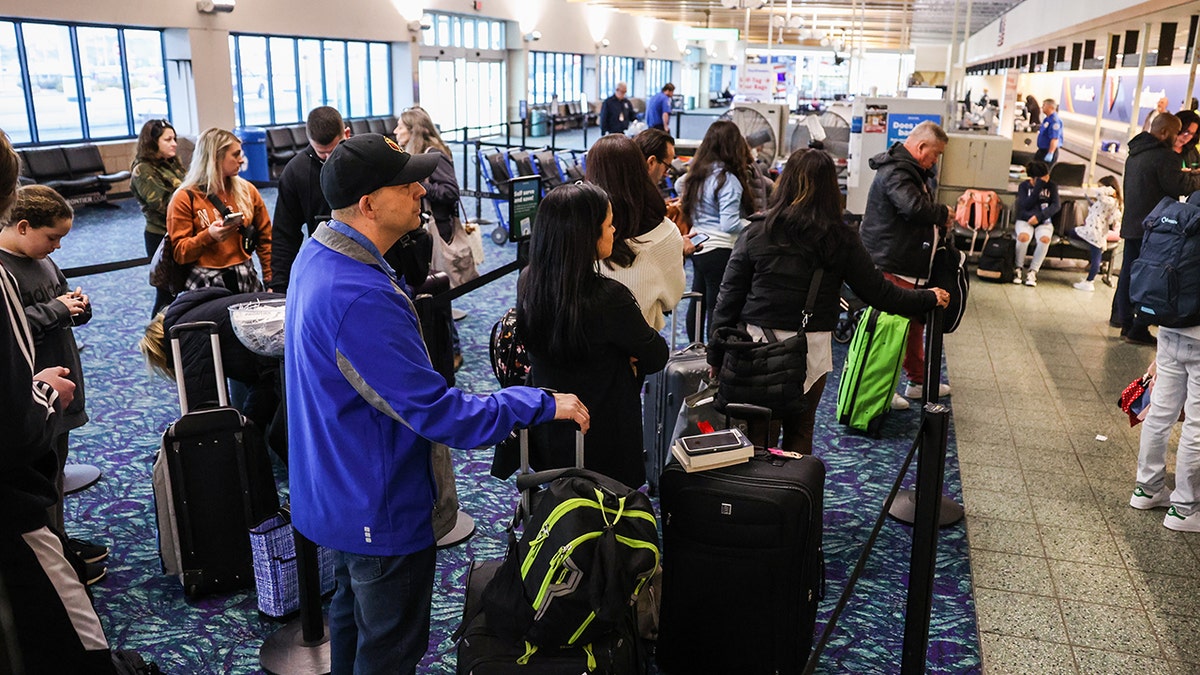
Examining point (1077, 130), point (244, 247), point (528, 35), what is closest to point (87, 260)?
point (244, 247)

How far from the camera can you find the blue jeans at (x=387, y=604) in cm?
220

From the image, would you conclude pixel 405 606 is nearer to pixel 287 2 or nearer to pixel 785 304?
pixel 785 304

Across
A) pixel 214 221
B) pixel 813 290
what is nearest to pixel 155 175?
pixel 214 221

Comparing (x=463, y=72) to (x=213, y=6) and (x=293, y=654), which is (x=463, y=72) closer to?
(x=213, y=6)

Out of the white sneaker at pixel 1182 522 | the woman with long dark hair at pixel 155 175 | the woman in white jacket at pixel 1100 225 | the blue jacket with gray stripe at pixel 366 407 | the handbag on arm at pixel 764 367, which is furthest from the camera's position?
the woman in white jacket at pixel 1100 225

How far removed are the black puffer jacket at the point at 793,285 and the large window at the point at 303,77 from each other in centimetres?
1470

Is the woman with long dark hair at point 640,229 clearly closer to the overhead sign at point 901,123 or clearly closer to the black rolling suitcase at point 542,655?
the black rolling suitcase at point 542,655

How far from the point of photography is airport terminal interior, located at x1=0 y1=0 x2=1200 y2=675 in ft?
11.0

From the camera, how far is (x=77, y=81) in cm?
1398

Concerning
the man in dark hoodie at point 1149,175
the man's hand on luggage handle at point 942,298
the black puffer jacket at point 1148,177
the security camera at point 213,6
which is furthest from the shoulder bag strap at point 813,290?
the security camera at point 213,6

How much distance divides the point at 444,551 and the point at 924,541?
6.99 ft

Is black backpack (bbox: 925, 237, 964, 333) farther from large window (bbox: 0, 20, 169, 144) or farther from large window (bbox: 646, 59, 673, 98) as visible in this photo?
large window (bbox: 646, 59, 673, 98)

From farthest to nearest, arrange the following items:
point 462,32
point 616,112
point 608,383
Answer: point 462,32 → point 616,112 → point 608,383

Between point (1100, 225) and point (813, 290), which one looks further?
point (1100, 225)
